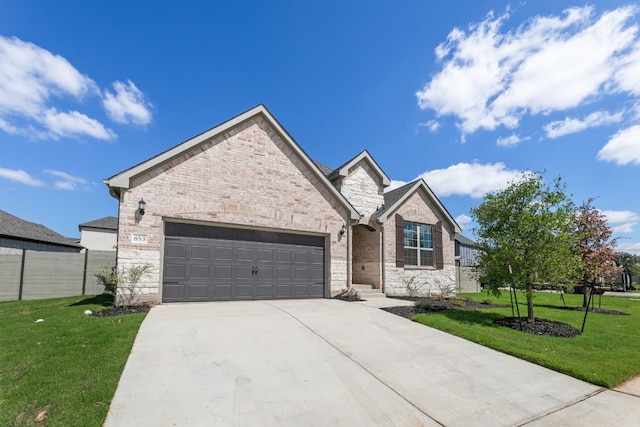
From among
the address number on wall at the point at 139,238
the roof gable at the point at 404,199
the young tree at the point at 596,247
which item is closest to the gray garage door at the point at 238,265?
the address number on wall at the point at 139,238

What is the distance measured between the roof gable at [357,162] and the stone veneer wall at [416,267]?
1.86 m

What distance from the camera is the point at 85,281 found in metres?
15.5

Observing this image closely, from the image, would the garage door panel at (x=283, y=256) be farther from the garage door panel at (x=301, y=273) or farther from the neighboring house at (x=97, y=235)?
the neighboring house at (x=97, y=235)

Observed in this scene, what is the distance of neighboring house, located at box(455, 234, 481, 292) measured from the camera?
10.5 metres

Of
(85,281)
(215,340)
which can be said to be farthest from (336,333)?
(85,281)

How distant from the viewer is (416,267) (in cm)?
1591

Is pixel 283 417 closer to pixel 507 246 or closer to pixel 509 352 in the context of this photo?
pixel 509 352

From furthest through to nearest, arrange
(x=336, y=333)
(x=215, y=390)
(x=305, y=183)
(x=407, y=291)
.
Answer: (x=407, y=291) < (x=305, y=183) < (x=336, y=333) < (x=215, y=390)

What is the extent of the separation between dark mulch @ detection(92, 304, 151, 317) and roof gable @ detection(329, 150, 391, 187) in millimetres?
10131

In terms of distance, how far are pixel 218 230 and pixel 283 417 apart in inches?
323

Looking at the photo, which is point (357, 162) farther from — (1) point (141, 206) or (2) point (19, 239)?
(2) point (19, 239)

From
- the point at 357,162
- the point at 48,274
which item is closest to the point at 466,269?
the point at 357,162

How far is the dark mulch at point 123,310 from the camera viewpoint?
852 centimetres

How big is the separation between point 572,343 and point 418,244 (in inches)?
367
